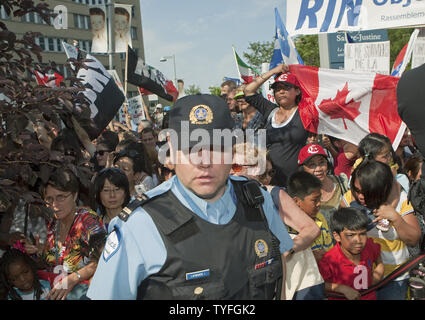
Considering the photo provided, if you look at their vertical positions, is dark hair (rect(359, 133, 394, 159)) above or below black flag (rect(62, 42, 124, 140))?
below

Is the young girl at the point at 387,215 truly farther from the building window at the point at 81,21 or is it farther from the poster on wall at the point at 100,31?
the building window at the point at 81,21

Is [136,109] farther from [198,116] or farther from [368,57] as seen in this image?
[198,116]

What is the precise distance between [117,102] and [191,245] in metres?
3.83

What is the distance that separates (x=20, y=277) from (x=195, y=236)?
1.97 meters

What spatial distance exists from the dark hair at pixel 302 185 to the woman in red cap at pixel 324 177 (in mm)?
537

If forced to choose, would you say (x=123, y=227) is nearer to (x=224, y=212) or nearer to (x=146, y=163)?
(x=224, y=212)

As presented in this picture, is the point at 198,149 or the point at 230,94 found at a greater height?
the point at 230,94

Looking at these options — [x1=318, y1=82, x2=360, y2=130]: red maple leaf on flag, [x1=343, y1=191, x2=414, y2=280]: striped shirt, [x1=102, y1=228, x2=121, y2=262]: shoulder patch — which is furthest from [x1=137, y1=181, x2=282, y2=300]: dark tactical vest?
[x1=318, y1=82, x2=360, y2=130]: red maple leaf on flag

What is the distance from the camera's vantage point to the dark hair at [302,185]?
3.72 m

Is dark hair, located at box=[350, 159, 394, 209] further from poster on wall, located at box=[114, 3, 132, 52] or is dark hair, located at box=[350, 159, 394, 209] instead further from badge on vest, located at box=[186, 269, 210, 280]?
poster on wall, located at box=[114, 3, 132, 52]

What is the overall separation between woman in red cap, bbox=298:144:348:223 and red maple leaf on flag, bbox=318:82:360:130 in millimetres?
1348

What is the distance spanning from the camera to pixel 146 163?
603 cm

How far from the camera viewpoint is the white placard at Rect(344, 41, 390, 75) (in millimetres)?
7160
